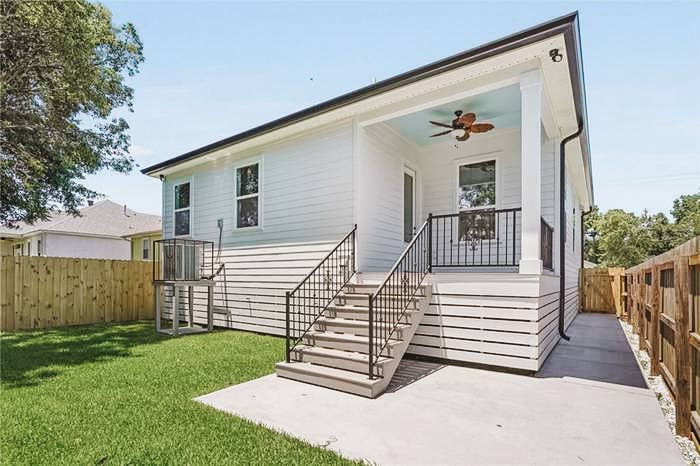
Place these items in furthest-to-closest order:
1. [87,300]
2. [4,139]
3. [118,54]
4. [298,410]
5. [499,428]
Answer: [118,54]
[87,300]
[4,139]
[298,410]
[499,428]

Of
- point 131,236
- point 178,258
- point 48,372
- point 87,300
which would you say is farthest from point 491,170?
point 131,236

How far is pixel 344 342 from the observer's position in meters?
4.62

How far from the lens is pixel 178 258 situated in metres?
7.78

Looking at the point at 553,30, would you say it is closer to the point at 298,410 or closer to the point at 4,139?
the point at 298,410

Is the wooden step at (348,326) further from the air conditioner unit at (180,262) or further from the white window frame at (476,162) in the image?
the air conditioner unit at (180,262)

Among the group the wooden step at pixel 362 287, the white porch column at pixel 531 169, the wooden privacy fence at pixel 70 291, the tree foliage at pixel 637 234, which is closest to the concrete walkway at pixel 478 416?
the wooden step at pixel 362 287

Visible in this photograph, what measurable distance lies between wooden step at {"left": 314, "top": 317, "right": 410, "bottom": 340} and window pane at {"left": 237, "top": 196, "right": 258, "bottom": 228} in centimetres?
353

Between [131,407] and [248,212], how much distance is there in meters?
5.09

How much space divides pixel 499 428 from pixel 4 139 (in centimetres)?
1022

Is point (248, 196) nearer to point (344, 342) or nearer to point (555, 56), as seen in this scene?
point (344, 342)

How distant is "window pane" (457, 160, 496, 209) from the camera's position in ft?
23.1

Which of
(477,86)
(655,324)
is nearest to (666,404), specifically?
(655,324)

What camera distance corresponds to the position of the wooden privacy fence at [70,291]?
316 inches

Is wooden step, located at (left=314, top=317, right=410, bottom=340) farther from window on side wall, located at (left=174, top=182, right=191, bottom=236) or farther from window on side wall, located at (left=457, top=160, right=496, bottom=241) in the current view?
window on side wall, located at (left=174, top=182, right=191, bottom=236)
